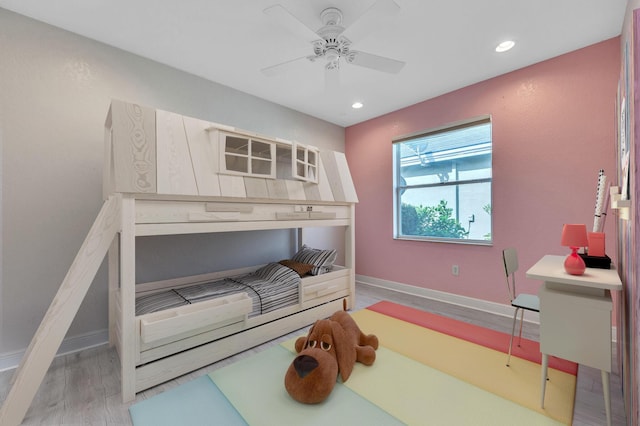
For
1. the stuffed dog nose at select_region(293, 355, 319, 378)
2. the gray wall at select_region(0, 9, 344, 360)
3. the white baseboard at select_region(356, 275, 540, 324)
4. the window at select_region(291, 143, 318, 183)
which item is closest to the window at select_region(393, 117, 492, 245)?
the white baseboard at select_region(356, 275, 540, 324)

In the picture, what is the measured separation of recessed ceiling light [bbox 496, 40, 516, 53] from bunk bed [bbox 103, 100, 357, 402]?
1789mm

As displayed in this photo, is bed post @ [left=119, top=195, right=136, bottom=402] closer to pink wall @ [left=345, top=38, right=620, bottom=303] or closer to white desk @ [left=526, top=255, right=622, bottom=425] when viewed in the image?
white desk @ [left=526, top=255, right=622, bottom=425]

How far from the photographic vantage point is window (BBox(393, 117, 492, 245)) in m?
3.04

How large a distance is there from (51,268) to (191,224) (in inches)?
47.9

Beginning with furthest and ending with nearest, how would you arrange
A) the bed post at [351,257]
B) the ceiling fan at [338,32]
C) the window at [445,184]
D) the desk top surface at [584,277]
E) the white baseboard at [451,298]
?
the window at [445,184] → the bed post at [351,257] → the white baseboard at [451,298] → the ceiling fan at [338,32] → the desk top surface at [584,277]

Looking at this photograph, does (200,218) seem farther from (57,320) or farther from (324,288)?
(324,288)

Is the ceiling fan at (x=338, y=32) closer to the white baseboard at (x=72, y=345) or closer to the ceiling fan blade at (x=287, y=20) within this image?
the ceiling fan blade at (x=287, y=20)

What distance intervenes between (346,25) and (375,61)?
314 millimetres

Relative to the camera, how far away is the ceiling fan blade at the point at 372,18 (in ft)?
4.84

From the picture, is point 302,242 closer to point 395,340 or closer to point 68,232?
point 395,340

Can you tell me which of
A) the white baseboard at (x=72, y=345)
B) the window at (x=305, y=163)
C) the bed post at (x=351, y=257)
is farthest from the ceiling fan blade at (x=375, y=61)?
the white baseboard at (x=72, y=345)

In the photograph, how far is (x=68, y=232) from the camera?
6.82 ft

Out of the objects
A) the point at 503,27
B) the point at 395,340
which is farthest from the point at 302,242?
the point at 503,27

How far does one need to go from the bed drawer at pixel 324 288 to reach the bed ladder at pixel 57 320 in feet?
5.01
